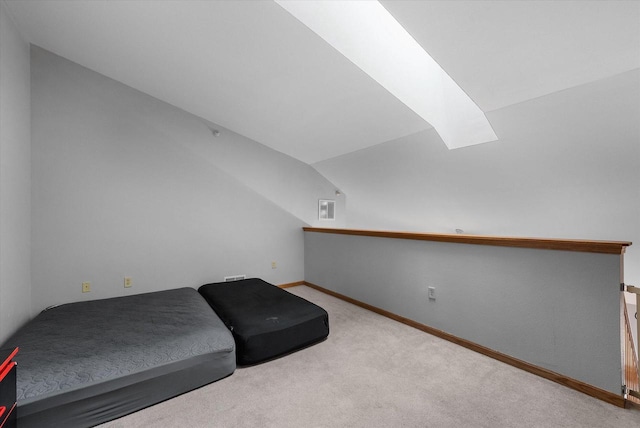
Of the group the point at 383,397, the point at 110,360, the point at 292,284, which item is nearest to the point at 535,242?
the point at 383,397

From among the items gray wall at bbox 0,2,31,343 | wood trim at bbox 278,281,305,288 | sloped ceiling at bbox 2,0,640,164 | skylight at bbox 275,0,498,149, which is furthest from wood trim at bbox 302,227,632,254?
gray wall at bbox 0,2,31,343

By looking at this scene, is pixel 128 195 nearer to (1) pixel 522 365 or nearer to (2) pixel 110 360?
(2) pixel 110 360

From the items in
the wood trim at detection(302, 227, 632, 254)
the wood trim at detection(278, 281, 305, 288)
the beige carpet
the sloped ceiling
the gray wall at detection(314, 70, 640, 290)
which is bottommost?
the beige carpet

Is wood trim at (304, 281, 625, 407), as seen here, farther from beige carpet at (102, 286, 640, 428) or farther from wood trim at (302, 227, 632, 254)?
wood trim at (302, 227, 632, 254)

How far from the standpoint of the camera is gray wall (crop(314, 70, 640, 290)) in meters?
1.82

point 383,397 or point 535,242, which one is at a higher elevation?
point 535,242

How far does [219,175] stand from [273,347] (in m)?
2.40

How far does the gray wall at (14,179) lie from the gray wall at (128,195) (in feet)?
0.50

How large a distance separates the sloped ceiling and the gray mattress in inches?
85.3

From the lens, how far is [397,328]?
2.70 meters

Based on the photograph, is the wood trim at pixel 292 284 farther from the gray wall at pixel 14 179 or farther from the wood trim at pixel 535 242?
the gray wall at pixel 14 179

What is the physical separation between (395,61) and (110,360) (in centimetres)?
295

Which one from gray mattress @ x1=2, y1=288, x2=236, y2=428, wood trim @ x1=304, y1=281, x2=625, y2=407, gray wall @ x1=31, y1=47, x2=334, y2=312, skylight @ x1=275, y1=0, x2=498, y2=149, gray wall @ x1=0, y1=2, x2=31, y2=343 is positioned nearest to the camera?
gray mattress @ x1=2, y1=288, x2=236, y2=428

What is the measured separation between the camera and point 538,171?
2.39 m
